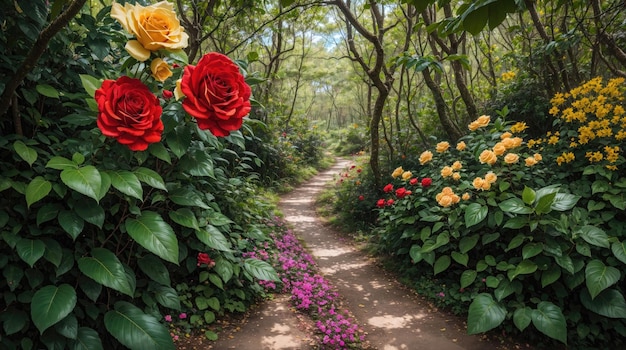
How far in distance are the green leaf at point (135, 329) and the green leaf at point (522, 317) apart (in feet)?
8.26

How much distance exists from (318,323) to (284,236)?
7.09 ft

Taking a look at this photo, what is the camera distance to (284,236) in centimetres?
482

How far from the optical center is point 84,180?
1.25 m

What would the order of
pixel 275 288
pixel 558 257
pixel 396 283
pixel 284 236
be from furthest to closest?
1. pixel 284 236
2. pixel 396 283
3. pixel 275 288
4. pixel 558 257

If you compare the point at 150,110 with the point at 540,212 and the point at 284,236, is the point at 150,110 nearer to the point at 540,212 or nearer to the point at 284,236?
the point at 540,212

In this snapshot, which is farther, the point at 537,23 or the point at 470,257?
the point at 537,23

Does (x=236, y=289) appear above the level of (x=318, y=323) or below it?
above

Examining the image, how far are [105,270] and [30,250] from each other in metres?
0.27

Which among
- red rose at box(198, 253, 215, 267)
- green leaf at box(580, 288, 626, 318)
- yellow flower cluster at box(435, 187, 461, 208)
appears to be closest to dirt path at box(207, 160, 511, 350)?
red rose at box(198, 253, 215, 267)

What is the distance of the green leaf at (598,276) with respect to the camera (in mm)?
2602

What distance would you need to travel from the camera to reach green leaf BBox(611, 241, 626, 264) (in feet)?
8.86

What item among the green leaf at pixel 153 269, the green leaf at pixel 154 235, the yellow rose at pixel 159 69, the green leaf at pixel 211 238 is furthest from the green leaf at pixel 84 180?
the green leaf at pixel 211 238

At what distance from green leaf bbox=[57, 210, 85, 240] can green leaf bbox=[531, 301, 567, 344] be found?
3055mm

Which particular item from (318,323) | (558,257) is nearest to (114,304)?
(318,323)
